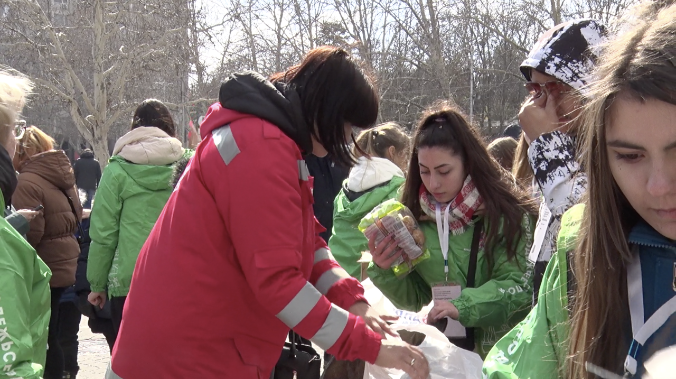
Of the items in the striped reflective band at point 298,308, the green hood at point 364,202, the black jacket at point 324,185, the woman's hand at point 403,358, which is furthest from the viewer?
the black jacket at point 324,185

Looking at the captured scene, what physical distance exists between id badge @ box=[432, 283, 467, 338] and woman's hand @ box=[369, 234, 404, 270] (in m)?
0.21

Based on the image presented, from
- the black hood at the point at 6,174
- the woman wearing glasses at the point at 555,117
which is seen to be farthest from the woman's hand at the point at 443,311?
the black hood at the point at 6,174

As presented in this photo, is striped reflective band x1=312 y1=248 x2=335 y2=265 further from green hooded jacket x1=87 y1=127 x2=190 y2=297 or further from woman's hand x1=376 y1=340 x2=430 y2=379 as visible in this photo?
green hooded jacket x1=87 y1=127 x2=190 y2=297

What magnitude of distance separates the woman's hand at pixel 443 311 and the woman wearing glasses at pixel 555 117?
0.45 m

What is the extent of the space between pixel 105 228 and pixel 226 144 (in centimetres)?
264

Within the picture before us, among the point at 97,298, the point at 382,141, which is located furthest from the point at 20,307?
the point at 382,141

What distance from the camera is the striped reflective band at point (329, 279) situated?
8.49ft

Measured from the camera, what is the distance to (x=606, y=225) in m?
1.37

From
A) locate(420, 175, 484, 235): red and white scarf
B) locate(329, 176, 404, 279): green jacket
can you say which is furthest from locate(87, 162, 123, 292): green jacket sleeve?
locate(420, 175, 484, 235): red and white scarf

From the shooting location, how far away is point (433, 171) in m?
3.06

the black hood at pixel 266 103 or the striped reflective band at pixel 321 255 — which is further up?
the black hood at pixel 266 103

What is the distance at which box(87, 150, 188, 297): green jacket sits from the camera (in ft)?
14.5

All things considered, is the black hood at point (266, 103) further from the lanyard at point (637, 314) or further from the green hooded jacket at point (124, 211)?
the green hooded jacket at point (124, 211)

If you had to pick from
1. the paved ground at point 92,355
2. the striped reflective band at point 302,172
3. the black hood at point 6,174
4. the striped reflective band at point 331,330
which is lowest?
the paved ground at point 92,355
